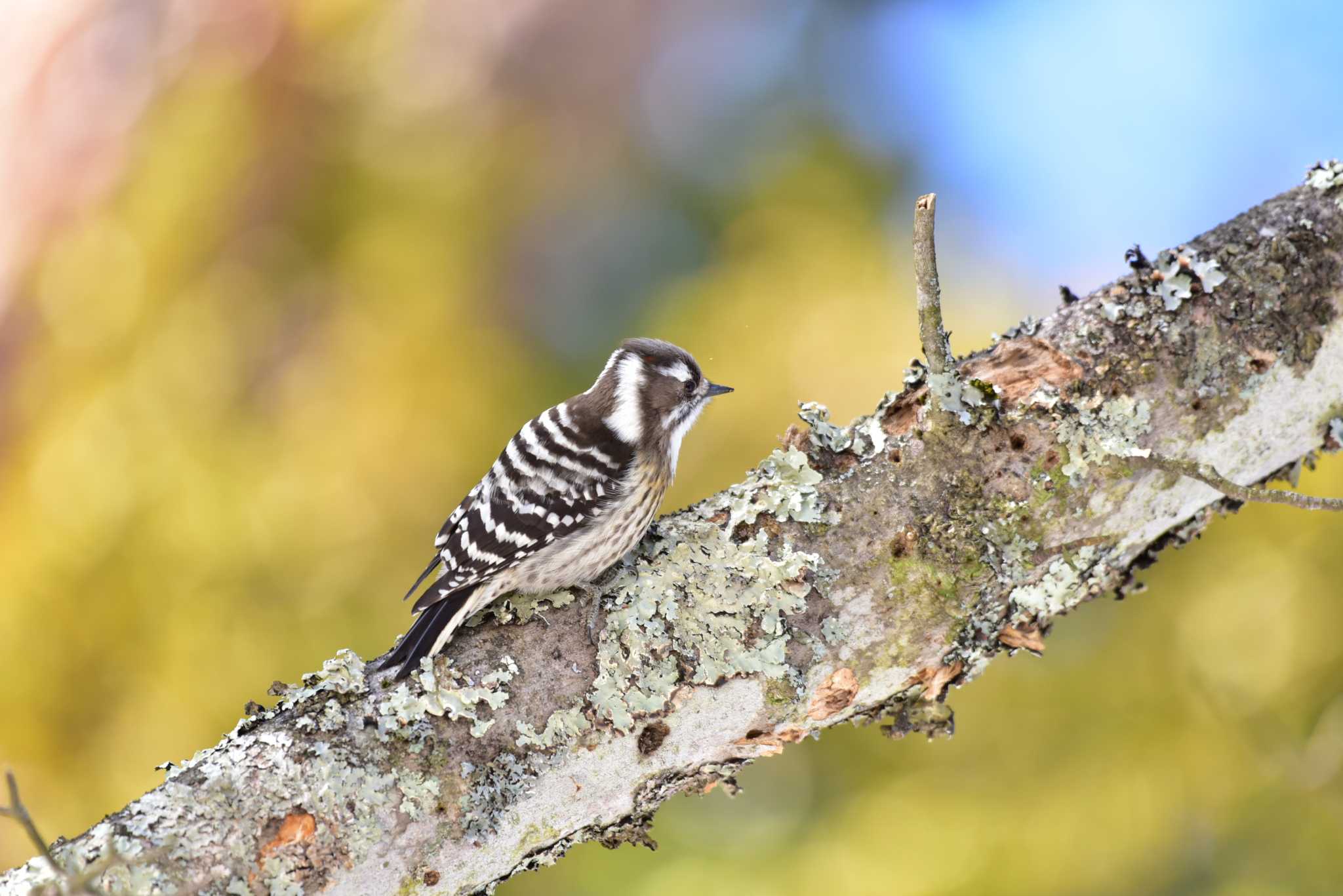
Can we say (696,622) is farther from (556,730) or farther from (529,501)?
(529,501)

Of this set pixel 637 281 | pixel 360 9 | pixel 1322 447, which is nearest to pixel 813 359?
pixel 637 281

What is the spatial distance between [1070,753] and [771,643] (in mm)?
2215

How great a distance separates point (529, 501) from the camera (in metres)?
2.00

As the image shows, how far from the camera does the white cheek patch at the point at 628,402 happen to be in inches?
84.2

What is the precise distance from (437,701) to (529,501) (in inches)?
20.6

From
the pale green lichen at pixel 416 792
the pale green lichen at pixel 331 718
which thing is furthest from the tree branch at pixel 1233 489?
the pale green lichen at pixel 331 718

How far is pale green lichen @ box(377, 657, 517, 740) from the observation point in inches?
60.8

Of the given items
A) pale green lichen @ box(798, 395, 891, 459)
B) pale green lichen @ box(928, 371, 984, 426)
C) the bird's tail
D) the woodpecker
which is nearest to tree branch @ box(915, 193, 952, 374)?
pale green lichen @ box(928, 371, 984, 426)

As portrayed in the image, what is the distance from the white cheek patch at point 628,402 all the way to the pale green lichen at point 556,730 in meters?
0.67

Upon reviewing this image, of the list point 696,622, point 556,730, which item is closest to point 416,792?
point 556,730

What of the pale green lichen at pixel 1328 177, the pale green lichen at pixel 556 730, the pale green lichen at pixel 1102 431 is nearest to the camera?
the pale green lichen at pixel 556 730

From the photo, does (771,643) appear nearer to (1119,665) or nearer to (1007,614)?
(1007,614)

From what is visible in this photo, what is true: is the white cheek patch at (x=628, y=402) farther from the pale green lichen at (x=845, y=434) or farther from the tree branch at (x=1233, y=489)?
the tree branch at (x=1233, y=489)

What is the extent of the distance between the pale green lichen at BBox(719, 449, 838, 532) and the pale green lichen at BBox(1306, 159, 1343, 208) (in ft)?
4.02
